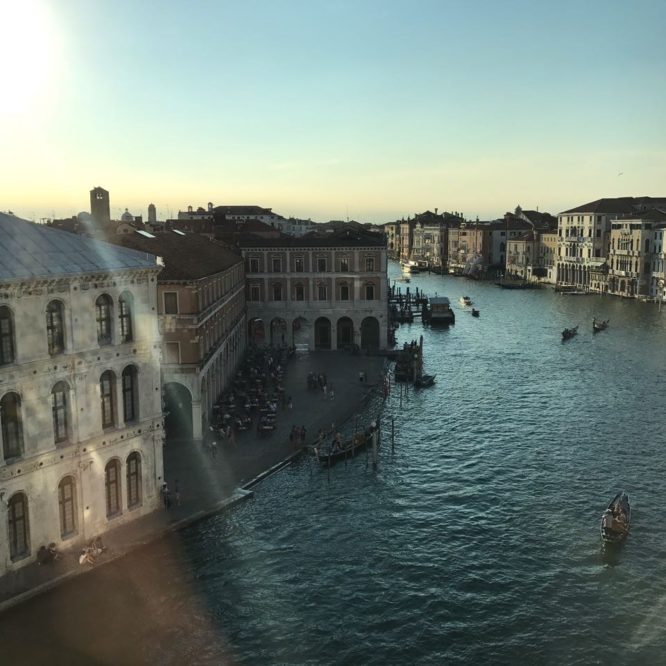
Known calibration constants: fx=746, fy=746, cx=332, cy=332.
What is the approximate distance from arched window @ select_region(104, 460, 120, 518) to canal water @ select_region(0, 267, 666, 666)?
92.4 inches

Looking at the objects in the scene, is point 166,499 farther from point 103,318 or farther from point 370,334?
point 370,334

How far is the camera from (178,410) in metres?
43.3

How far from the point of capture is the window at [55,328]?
26250mm

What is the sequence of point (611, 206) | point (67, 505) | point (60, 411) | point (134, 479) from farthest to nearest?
point (611, 206)
point (134, 479)
point (67, 505)
point (60, 411)

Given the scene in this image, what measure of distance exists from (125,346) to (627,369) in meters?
51.8

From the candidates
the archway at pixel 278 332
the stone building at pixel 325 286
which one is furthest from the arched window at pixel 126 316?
the archway at pixel 278 332

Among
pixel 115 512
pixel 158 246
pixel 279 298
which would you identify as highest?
pixel 158 246

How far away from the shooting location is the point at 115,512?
97.6ft

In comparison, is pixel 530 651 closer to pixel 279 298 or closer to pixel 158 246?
pixel 158 246

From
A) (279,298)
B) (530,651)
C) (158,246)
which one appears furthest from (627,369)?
(530,651)

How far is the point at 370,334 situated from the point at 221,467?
39.4 meters

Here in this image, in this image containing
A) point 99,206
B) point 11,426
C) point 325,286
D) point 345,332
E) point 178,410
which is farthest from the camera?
point 345,332

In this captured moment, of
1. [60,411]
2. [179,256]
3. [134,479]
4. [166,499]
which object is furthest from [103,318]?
[179,256]

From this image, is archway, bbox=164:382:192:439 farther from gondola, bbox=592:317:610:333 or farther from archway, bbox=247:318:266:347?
gondola, bbox=592:317:610:333
